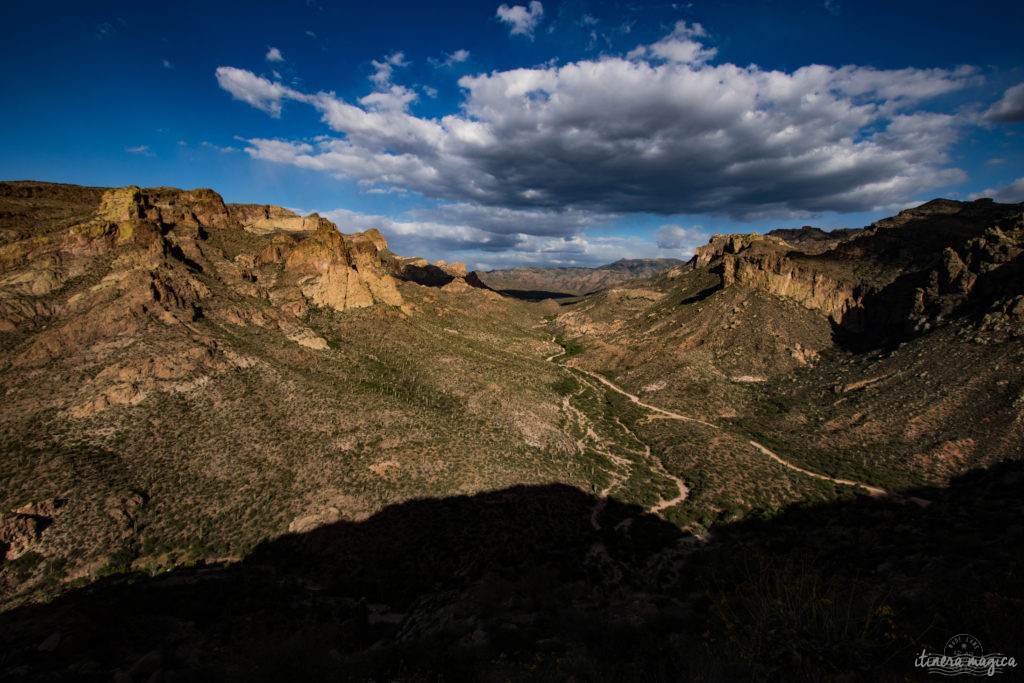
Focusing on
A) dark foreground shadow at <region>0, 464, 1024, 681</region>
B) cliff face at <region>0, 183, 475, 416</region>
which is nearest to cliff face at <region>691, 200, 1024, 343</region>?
dark foreground shadow at <region>0, 464, 1024, 681</region>

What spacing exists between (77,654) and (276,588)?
1067 centimetres

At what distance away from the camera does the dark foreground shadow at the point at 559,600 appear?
27.2 ft

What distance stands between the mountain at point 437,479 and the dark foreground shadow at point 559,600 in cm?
15

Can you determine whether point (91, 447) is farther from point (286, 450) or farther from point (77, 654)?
point (77, 654)

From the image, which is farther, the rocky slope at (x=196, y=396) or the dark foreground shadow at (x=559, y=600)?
the rocky slope at (x=196, y=396)

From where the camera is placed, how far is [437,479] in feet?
121

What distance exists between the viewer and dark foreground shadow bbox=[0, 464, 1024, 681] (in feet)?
27.2

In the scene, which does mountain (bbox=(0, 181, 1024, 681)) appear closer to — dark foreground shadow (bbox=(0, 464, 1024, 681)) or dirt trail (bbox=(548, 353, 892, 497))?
dark foreground shadow (bbox=(0, 464, 1024, 681))

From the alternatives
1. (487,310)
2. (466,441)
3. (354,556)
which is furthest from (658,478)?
(487,310)

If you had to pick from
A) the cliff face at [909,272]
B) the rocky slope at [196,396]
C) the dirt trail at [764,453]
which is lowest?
the dirt trail at [764,453]

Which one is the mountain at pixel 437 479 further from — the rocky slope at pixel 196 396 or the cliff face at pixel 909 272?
the cliff face at pixel 909 272

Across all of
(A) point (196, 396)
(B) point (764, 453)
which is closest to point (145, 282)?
(A) point (196, 396)

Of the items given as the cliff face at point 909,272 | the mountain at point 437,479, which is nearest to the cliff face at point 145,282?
the mountain at point 437,479

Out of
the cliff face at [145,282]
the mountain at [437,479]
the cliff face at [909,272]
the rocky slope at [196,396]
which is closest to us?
the mountain at [437,479]
